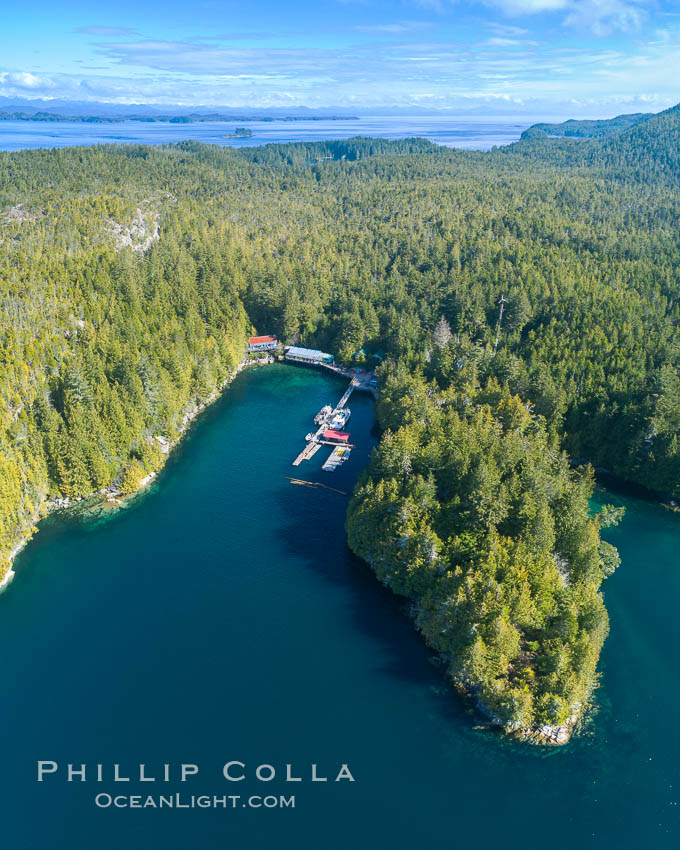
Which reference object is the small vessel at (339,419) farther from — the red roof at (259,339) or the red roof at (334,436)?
the red roof at (259,339)

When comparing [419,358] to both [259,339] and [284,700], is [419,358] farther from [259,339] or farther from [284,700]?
[284,700]

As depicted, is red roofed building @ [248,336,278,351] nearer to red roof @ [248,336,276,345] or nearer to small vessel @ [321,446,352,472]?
red roof @ [248,336,276,345]

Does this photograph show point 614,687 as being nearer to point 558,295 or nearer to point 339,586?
point 339,586

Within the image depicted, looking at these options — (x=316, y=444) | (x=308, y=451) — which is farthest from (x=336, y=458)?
(x=316, y=444)

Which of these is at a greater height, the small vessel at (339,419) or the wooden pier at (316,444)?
the small vessel at (339,419)

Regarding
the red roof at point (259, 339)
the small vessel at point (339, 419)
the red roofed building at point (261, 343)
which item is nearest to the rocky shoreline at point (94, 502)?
the small vessel at point (339, 419)
